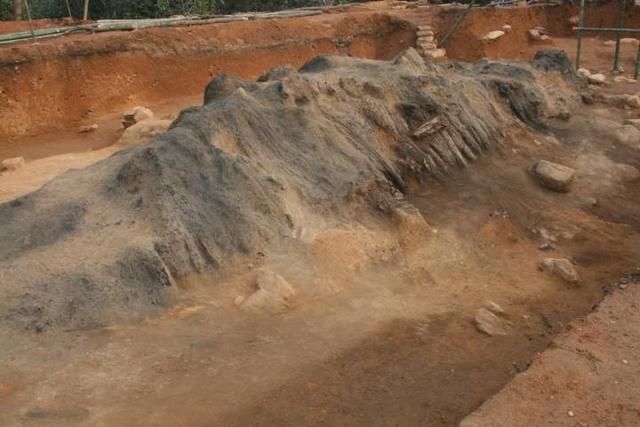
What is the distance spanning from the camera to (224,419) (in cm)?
402

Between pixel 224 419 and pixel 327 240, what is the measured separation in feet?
7.68

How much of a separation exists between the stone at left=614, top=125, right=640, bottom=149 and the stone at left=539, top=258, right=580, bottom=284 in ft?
13.0

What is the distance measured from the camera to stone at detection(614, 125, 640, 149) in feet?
31.4

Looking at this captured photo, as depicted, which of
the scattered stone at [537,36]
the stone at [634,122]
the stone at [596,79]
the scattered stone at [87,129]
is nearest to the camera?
the stone at [634,122]

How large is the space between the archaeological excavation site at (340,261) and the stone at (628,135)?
0.15 feet

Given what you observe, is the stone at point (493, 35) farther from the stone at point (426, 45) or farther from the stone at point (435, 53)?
the stone at point (426, 45)

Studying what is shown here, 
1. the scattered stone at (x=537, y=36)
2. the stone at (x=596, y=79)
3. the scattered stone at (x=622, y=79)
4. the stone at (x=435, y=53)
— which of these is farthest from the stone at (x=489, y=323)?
the scattered stone at (x=537, y=36)

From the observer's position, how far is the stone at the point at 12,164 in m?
10.1

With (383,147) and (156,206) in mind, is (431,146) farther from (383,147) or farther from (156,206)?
(156,206)

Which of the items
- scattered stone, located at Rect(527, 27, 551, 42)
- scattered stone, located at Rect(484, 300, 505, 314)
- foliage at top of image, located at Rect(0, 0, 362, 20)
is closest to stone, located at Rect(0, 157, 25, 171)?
scattered stone, located at Rect(484, 300, 505, 314)

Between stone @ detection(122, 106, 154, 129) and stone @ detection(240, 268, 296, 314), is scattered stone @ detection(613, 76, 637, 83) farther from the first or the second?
stone @ detection(240, 268, 296, 314)

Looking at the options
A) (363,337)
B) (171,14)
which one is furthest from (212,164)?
(171,14)

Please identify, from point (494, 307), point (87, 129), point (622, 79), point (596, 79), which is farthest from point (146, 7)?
point (494, 307)

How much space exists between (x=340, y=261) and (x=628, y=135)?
20.4 feet
